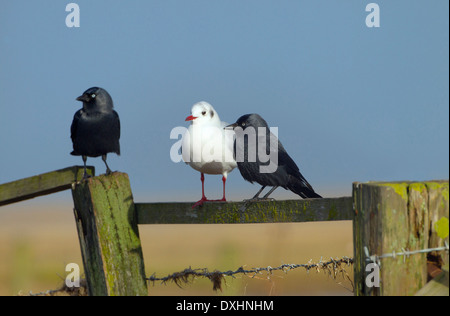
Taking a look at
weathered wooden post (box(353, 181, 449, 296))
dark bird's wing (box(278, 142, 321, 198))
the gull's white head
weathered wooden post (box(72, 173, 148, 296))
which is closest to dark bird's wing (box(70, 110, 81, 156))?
the gull's white head

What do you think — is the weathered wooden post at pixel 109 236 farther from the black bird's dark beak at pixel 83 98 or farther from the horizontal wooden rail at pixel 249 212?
the black bird's dark beak at pixel 83 98

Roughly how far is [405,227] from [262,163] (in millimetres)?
2208

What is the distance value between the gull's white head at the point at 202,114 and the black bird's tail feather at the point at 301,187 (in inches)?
31.9

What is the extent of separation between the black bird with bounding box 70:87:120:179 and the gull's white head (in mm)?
673

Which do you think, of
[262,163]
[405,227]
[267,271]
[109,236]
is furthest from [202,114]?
[405,227]

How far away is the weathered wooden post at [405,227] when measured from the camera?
2701 mm

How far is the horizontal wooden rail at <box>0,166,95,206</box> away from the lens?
3.61m

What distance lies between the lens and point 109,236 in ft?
11.4

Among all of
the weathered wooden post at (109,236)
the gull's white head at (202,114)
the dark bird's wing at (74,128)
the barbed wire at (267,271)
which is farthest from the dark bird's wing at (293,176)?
the dark bird's wing at (74,128)

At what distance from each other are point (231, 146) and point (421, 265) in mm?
2380

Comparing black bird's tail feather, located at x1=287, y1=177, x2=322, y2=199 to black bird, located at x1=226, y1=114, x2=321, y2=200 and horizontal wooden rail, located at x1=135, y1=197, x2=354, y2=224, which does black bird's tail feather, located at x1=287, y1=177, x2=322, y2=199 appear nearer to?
black bird, located at x1=226, y1=114, x2=321, y2=200
